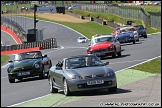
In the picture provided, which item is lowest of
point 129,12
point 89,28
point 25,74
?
point 89,28

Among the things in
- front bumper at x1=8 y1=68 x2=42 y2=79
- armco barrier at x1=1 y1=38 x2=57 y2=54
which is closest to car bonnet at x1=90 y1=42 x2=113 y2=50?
front bumper at x1=8 y1=68 x2=42 y2=79

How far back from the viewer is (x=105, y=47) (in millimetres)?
31109

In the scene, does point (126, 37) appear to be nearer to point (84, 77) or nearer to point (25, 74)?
point (25, 74)

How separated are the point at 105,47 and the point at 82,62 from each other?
15.5 metres

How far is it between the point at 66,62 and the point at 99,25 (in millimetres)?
82727

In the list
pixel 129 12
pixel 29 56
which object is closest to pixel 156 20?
pixel 129 12

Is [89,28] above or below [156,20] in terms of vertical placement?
below

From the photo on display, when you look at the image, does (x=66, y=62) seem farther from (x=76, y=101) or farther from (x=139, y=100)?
(x=139, y=100)

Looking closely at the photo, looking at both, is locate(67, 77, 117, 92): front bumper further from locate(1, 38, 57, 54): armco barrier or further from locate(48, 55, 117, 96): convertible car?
locate(1, 38, 57, 54): armco barrier

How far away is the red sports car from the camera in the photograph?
3109cm

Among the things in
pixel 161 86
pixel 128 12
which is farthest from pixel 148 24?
pixel 161 86

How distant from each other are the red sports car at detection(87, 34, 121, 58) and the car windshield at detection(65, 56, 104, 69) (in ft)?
49.7

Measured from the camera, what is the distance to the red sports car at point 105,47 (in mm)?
31094

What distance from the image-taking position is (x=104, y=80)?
47.4ft
